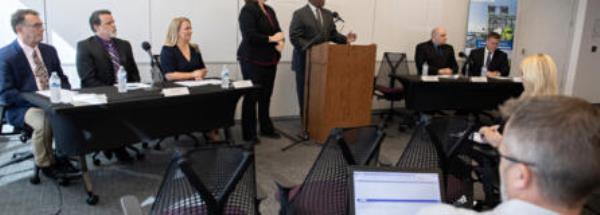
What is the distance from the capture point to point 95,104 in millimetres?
2588

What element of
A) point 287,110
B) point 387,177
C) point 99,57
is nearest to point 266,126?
point 287,110

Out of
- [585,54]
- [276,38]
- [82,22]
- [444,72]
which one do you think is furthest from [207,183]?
[585,54]

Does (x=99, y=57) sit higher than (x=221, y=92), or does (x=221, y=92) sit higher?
(x=99, y=57)

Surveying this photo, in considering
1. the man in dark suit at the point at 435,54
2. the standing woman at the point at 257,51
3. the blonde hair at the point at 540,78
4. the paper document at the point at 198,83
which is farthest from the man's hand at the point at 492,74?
the paper document at the point at 198,83

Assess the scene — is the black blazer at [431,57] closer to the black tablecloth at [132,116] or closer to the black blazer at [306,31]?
the black blazer at [306,31]

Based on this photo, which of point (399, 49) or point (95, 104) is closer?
point (95, 104)

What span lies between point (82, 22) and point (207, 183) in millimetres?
3473

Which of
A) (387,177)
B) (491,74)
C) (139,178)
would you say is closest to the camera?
(387,177)

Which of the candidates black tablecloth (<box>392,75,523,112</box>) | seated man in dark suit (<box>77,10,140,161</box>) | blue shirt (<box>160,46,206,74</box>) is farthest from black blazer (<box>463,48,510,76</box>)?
seated man in dark suit (<box>77,10,140,161</box>)

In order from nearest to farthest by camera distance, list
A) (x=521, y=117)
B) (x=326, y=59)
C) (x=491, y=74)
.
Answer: (x=521, y=117) → (x=326, y=59) → (x=491, y=74)

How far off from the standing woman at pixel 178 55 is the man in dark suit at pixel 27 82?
93 centimetres

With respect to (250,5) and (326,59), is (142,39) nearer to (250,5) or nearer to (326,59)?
(250,5)

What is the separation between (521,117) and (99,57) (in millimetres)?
3312

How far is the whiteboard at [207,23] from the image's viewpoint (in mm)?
4449
